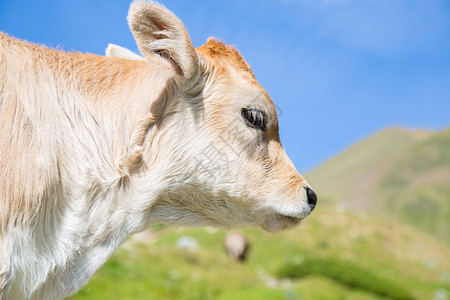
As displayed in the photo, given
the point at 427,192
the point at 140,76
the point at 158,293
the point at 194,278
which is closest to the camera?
the point at 140,76

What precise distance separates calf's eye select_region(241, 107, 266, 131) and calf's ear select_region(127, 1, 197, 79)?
457mm

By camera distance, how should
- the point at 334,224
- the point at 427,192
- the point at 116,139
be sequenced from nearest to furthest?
the point at 116,139
the point at 334,224
the point at 427,192

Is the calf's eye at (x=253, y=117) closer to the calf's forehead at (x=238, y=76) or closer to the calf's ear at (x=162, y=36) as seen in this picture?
the calf's forehead at (x=238, y=76)

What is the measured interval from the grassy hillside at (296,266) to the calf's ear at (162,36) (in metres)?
1.80

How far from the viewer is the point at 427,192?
47.4 m

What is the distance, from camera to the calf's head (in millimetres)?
3379

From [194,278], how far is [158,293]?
2.72 m

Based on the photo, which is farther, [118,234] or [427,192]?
[427,192]

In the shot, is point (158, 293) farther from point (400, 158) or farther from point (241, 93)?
point (400, 158)

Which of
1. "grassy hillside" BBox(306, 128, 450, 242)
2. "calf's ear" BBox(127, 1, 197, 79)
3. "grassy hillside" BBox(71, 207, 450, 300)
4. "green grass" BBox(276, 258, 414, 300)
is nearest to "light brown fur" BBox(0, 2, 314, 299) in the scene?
"calf's ear" BBox(127, 1, 197, 79)

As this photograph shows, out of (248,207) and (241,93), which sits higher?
(241,93)

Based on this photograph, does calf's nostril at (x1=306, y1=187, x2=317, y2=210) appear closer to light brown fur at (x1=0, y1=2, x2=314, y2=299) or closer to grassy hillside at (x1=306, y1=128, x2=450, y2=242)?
light brown fur at (x1=0, y1=2, x2=314, y2=299)

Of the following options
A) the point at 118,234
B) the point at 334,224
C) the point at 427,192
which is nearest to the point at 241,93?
the point at 118,234

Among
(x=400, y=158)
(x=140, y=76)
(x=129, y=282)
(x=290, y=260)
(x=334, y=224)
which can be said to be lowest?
(x=129, y=282)
